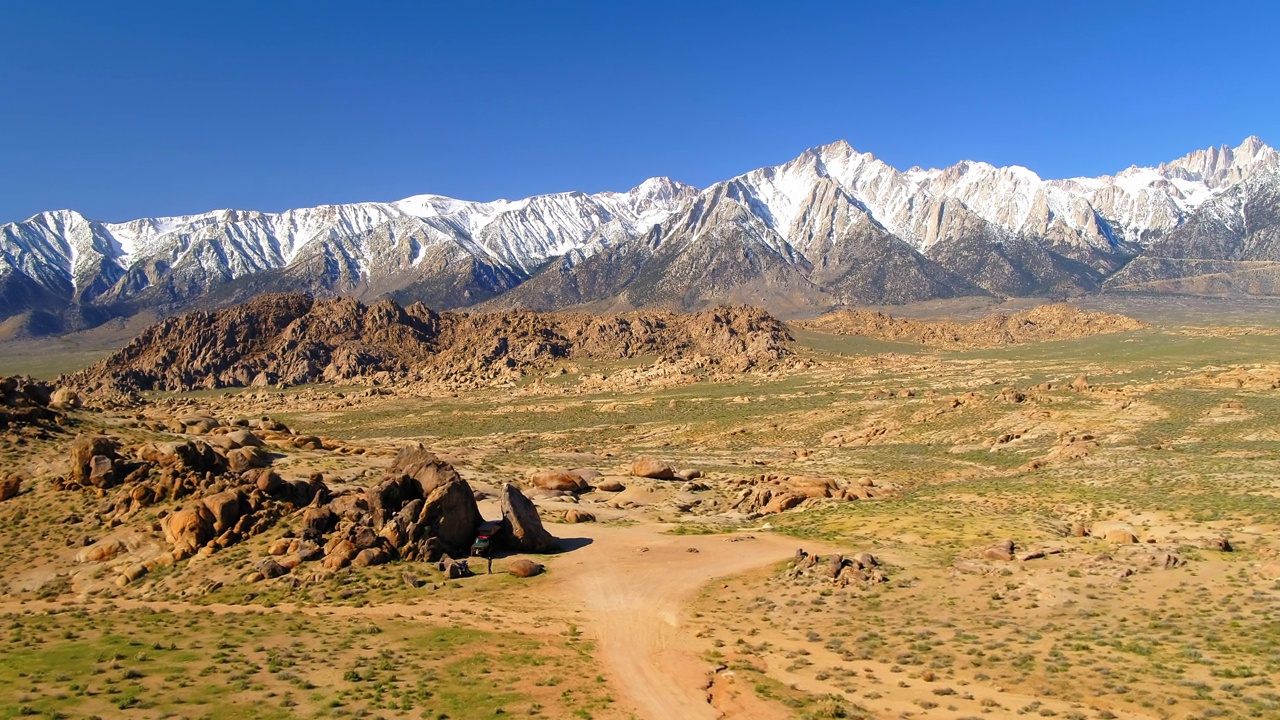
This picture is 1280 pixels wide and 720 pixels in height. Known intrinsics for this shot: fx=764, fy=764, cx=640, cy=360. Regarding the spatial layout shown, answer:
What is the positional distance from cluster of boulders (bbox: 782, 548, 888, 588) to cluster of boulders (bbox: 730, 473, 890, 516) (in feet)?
48.5

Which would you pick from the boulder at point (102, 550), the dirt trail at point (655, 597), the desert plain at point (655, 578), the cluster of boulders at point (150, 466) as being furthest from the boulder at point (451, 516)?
the boulder at point (102, 550)

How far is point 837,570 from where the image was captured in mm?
31156

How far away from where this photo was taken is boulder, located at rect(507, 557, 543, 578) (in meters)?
32.9

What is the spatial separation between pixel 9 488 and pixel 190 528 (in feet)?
36.9

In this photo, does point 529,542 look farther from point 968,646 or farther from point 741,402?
point 741,402

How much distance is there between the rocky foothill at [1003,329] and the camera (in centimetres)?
17775

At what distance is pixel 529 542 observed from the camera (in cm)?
3659

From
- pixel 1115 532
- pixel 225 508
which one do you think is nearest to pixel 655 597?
pixel 225 508

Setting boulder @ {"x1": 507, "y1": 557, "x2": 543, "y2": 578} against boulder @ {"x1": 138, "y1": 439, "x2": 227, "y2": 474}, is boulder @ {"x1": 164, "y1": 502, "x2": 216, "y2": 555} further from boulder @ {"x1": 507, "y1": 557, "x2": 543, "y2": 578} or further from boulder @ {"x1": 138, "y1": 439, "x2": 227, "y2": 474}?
boulder @ {"x1": 507, "y1": 557, "x2": 543, "y2": 578}

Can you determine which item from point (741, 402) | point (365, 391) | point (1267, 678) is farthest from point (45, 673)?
point (365, 391)

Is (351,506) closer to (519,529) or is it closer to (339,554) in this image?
(339,554)

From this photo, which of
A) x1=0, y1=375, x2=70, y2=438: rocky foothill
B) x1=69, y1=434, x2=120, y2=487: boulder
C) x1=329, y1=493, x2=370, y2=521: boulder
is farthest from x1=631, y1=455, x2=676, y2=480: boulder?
x1=0, y1=375, x2=70, y2=438: rocky foothill

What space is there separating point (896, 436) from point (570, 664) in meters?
58.1

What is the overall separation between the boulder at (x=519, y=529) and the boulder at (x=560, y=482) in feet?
48.6
